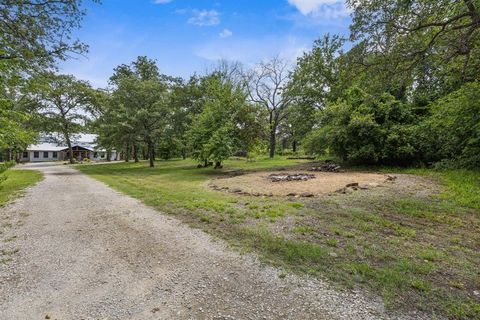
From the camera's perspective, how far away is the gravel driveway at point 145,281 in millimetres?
2451

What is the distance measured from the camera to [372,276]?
3.03 m

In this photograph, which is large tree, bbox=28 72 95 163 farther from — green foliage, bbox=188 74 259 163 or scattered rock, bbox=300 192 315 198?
scattered rock, bbox=300 192 315 198

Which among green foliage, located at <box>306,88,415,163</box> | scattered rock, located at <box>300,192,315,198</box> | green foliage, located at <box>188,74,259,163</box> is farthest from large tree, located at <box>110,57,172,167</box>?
scattered rock, located at <box>300,192,315,198</box>

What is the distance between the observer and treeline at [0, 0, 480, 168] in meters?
6.25

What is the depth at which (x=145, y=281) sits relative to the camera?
9.86 ft

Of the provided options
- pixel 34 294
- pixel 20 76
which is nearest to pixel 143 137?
pixel 20 76

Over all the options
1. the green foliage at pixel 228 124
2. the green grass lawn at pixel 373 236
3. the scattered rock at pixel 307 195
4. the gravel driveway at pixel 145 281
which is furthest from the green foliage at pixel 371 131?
the gravel driveway at pixel 145 281

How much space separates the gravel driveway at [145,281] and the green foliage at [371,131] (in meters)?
12.4

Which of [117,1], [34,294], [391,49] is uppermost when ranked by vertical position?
[117,1]

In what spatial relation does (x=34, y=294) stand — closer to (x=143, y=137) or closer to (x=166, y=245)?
(x=166, y=245)

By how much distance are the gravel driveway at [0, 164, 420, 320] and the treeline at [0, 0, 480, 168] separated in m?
4.58

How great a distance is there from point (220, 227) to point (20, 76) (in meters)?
6.82

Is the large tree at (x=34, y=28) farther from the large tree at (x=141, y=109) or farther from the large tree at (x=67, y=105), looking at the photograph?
the large tree at (x=67, y=105)

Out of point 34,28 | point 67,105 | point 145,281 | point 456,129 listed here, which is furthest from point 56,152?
point 456,129
